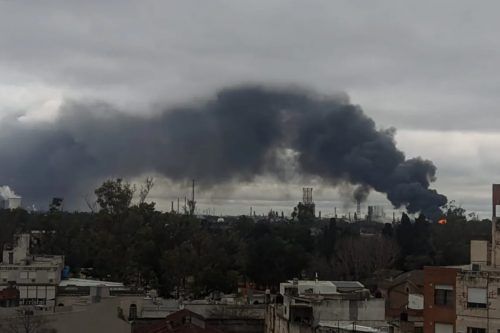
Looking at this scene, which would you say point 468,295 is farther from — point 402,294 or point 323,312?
point 402,294

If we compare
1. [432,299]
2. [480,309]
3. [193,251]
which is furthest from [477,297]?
[193,251]

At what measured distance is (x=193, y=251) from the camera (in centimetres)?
9575

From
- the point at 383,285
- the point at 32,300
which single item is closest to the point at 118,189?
the point at 32,300

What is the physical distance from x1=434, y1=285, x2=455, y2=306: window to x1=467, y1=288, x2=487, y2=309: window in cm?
112

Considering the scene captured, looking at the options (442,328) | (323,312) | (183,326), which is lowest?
(183,326)

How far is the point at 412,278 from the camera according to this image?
75375mm

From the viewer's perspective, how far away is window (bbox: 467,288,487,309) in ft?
127

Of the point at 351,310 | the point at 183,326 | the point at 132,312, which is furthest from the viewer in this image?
the point at 132,312

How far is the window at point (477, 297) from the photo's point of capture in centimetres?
3869

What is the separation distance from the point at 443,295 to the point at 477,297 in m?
2.03

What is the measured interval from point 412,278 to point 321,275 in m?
29.9

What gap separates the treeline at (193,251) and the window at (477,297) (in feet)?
185

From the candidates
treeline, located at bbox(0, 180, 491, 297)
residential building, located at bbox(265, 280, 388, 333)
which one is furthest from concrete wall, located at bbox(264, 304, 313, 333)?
treeline, located at bbox(0, 180, 491, 297)

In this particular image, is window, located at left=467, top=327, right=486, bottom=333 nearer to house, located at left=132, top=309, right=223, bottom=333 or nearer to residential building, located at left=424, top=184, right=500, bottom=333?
residential building, located at left=424, top=184, right=500, bottom=333
